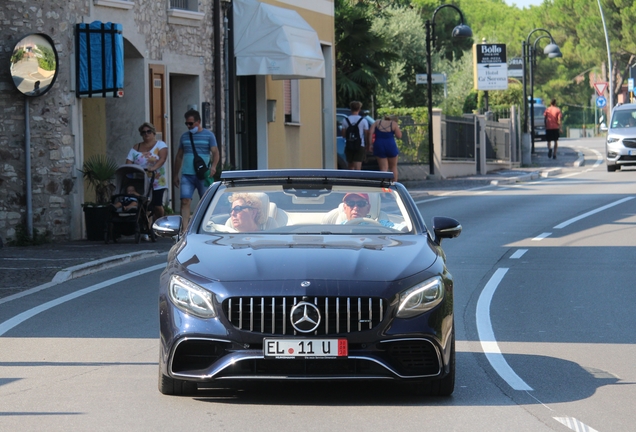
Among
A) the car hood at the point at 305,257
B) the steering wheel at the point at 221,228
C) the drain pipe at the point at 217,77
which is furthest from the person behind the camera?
the drain pipe at the point at 217,77

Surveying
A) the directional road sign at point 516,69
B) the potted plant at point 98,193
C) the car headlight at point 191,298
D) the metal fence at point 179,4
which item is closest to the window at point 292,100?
the metal fence at point 179,4

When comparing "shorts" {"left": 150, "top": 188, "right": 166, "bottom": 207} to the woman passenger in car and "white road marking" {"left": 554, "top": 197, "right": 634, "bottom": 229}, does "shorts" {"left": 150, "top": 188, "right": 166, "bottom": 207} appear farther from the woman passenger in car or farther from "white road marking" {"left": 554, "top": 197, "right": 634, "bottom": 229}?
the woman passenger in car

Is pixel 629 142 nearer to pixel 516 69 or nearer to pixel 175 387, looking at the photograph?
pixel 516 69

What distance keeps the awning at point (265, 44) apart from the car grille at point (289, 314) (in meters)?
18.7

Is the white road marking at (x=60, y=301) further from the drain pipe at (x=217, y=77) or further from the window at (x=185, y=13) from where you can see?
the drain pipe at (x=217, y=77)

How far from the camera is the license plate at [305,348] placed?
653 centimetres

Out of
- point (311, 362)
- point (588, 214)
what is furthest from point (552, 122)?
point (311, 362)

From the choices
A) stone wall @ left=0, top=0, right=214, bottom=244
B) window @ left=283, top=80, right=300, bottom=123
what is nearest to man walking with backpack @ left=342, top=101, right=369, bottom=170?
window @ left=283, top=80, right=300, bottom=123

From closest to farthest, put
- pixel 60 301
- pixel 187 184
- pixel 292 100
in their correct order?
pixel 60 301, pixel 187 184, pixel 292 100

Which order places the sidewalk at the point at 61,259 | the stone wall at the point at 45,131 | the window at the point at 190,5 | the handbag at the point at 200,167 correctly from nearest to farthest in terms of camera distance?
1. the sidewalk at the point at 61,259
2. the handbag at the point at 200,167
3. the stone wall at the point at 45,131
4. the window at the point at 190,5

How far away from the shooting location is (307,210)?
804cm

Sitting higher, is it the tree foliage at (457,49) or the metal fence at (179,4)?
the tree foliage at (457,49)

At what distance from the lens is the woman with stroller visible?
17781 millimetres

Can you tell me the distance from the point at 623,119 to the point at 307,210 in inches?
1260
